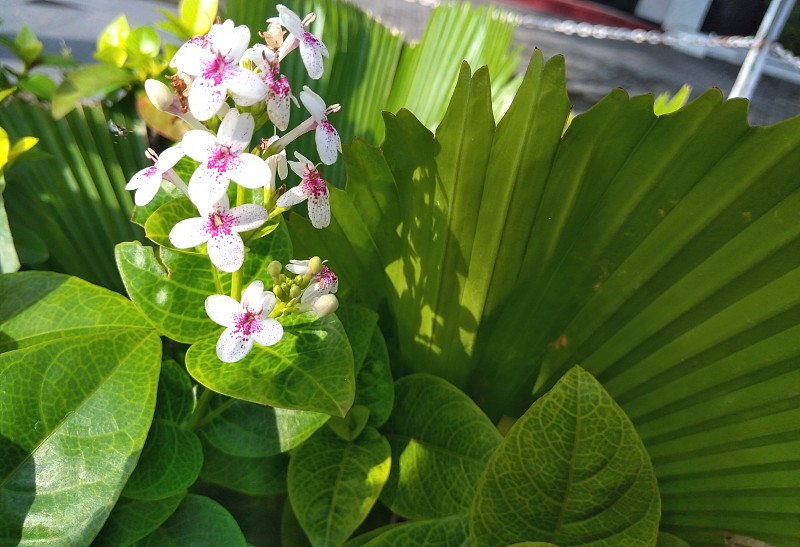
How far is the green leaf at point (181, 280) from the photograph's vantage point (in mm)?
523

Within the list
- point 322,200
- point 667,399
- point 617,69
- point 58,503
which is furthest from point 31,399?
point 617,69

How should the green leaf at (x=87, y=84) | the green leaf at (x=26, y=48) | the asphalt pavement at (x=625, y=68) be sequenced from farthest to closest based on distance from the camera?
the asphalt pavement at (x=625, y=68) → the green leaf at (x=26, y=48) → the green leaf at (x=87, y=84)

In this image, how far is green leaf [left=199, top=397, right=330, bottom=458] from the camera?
53cm

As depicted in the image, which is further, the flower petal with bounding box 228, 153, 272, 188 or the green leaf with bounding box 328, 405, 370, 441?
the green leaf with bounding box 328, 405, 370, 441

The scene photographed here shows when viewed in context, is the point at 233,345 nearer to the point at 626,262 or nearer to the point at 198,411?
the point at 198,411

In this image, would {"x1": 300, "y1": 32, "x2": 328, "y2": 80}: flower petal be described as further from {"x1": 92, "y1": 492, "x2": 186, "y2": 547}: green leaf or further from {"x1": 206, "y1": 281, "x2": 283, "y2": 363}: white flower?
{"x1": 92, "y1": 492, "x2": 186, "y2": 547}: green leaf

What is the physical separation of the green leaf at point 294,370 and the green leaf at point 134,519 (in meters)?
0.12

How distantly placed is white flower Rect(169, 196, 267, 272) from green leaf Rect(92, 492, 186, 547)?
208 mm

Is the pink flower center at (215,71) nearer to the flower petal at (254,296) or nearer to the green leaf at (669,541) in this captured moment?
the flower petal at (254,296)

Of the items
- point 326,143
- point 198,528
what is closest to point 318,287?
point 326,143

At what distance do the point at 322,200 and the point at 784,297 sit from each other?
34 centimetres

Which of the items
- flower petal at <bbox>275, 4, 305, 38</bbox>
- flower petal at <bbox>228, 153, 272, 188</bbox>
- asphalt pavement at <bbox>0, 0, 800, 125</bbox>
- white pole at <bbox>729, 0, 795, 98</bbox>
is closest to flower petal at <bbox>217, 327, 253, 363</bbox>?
flower petal at <bbox>228, 153, 272, 188</bbox>

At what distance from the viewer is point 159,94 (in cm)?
45

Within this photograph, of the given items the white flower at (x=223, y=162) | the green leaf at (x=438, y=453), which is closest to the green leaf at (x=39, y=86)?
the white flower at (x=223, y=162)
